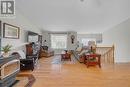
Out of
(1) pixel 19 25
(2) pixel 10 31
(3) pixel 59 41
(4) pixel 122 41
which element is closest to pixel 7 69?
(2) pixel 10 31

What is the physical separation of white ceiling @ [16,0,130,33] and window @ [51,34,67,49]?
360cm

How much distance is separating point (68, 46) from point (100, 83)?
9400mm

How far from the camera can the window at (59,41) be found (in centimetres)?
1388

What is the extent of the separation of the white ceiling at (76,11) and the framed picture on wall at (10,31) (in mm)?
1178

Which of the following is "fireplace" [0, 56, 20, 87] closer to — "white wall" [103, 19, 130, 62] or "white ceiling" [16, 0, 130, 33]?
"white ceiling" [16, 0, 130, 33]

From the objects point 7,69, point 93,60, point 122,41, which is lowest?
point 93,60

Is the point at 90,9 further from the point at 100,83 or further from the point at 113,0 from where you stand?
the point at 100,83

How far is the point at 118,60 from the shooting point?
949 centimetres

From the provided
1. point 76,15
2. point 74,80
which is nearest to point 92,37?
point 76,15

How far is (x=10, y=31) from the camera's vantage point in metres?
6.74

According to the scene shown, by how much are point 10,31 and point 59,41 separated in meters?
7.43

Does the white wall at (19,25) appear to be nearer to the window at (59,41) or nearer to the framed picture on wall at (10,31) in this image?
the framed picture on wall at (10,31)

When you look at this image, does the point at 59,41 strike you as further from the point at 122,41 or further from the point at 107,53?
the point at 122,41

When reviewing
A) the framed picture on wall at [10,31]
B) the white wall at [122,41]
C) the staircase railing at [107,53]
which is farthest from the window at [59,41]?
the framed picture on wall at [10,31]
